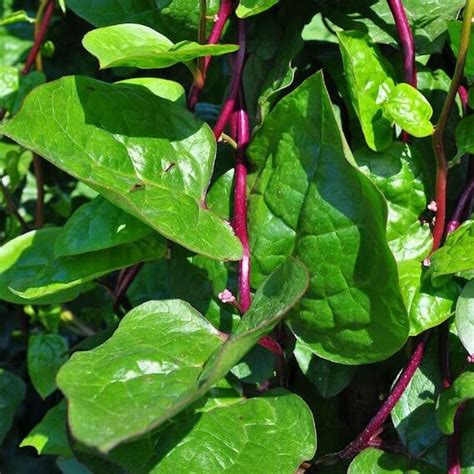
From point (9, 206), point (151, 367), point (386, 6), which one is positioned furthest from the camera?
point (9, 206)

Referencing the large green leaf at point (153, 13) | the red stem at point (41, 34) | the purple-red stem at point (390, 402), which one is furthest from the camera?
the red stem at point (41, 34)

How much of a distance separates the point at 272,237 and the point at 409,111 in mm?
179

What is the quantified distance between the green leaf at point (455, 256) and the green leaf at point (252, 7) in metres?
0.29

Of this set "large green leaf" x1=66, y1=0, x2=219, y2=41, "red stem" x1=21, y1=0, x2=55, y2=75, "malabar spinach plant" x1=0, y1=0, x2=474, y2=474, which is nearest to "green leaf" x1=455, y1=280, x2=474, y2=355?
"malabar spinach plant" x1=0, y1=0, x2=474, y2=474

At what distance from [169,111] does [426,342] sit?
35cm

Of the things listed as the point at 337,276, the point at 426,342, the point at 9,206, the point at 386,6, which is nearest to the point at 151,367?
the point at 337,276

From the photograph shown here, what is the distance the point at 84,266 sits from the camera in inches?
34.6

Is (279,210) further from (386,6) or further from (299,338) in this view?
(386,6)

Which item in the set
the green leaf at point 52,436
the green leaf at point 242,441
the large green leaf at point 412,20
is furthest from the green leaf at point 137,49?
the green leaf at point 52,436

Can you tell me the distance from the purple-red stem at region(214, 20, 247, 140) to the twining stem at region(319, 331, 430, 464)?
302mm

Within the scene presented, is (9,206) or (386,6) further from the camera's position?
(9,206)

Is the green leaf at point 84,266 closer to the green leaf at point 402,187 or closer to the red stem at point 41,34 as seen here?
the green leaf at point 402,187

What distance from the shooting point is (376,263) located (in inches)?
29.6

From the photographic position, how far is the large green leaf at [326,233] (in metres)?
0.75
